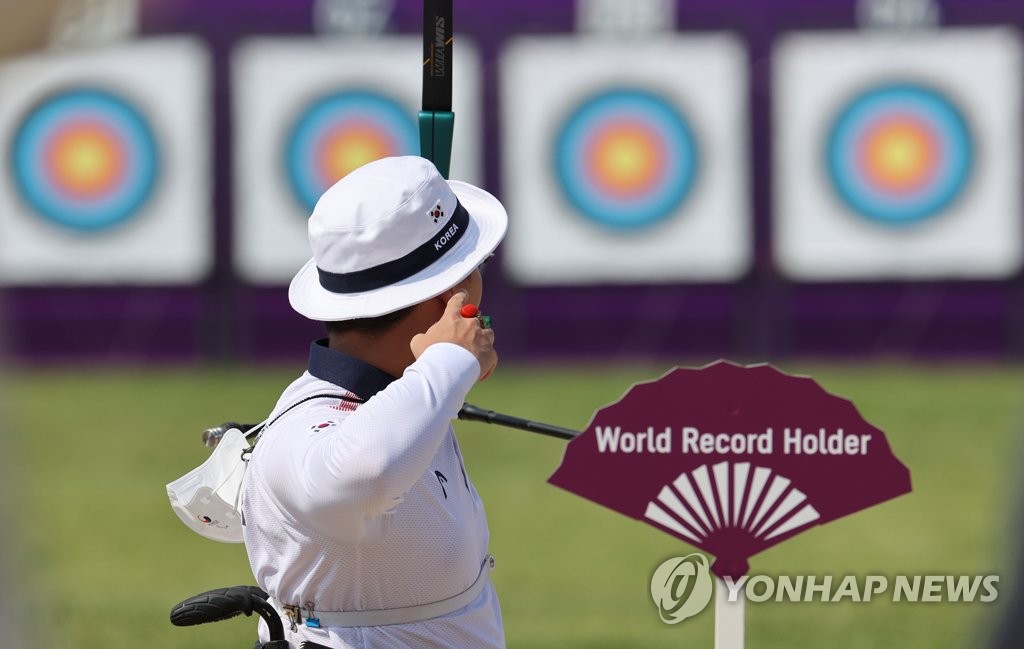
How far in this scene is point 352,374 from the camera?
1.31 meters

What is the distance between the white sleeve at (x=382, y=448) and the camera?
44.3 inches

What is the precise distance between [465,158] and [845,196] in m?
2.11

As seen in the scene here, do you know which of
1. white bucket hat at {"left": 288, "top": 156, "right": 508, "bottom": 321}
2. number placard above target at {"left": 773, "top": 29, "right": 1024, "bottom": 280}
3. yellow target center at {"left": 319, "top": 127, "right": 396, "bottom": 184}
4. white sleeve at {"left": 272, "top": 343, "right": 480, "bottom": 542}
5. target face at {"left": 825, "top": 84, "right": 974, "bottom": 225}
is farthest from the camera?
yellow target center at {"left": 319, "top": 127, "right": 396, "bottom": 184}

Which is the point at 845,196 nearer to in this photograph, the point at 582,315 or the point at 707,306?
the point at 707,306

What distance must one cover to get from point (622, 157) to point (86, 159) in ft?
10.3

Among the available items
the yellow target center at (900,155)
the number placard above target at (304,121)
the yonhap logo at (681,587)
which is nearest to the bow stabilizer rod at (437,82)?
the yonhap logo at (681,587)

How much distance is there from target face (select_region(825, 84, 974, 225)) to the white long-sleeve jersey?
7090mm

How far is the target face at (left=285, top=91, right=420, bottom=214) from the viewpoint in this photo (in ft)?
26.9

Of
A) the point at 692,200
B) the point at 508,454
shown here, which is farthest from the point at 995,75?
the point at 508,454

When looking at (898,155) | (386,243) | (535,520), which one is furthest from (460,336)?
(898,155)

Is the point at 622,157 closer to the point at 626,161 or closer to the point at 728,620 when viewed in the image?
the point at 626,161

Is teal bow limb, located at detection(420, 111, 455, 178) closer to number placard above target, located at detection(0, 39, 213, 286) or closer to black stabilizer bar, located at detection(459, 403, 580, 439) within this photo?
black stabilizer bar, located at detection(459, 403, 580, 439)

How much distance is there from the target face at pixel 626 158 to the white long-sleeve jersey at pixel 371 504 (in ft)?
22.4

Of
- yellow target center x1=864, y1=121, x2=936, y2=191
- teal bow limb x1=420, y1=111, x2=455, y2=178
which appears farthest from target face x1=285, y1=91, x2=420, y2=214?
teal bow limb x1=420, y1=111, x2=455, y2=178
